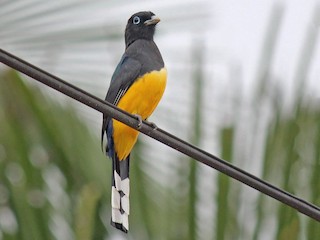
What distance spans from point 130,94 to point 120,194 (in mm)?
423

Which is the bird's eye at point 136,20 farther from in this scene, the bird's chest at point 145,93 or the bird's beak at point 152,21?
the bird's chest at point 145,93

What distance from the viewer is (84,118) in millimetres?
5738

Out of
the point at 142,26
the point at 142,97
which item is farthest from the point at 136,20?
the point at 142,97

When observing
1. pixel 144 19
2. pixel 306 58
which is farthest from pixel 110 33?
pixel 306 58

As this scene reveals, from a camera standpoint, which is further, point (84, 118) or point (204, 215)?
point (84, 118)

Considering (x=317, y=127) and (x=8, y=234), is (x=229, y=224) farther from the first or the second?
(x=8, y=234)

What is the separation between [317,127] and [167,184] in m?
1.01

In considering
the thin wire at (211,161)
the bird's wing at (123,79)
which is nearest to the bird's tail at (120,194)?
the bird's wing at (123,79)

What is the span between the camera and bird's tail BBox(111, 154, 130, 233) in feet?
14.7

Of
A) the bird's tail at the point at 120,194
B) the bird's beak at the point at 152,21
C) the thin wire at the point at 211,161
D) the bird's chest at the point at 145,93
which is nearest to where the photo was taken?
the thin wire at the point at 211,161

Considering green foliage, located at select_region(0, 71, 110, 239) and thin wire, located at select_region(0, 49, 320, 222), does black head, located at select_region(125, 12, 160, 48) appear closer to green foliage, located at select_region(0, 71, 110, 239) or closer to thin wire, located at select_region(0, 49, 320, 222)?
green foliage, located at select_region(0, 71, 110, 239)

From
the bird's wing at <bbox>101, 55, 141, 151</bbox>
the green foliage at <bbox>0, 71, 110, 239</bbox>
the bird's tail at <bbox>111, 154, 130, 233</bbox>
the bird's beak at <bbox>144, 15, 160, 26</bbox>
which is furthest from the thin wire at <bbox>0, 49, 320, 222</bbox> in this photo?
the bird's beak at <bbox>144, 15, 160, 26</bbox>

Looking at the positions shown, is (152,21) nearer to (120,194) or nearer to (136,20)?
(136,20)

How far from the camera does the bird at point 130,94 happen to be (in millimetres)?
4641
